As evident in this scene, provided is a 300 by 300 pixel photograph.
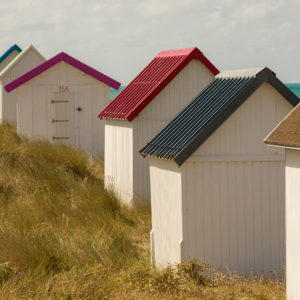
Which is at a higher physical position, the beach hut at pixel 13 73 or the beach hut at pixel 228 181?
the beach hut at pixel 13 73

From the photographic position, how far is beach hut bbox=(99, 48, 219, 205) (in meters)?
14.8

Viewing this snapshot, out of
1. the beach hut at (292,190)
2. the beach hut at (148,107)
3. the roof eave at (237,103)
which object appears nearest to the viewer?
the beach hut at (292,190)

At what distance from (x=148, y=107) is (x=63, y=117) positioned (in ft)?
29.5

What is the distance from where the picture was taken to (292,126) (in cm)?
802

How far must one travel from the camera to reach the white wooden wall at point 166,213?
988cm

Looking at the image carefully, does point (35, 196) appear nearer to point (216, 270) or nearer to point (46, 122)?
point (216, 270)

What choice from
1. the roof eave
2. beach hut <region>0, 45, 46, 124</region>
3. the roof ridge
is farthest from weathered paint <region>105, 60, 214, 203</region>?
beach hut <region>0, 45, 46, 124</region>

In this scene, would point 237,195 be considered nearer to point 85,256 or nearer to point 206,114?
point 206,114

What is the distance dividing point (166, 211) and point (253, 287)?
163cm

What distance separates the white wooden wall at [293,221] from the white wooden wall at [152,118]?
6.81 meters

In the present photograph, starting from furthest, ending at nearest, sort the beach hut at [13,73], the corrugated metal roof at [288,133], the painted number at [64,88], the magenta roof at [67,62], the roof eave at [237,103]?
the beach hut at [13,73]
the painted number at [64,88]
the magenta roof at [67,62]
the roof eave at [237,103]
the corrugated metal roof at [288,133]

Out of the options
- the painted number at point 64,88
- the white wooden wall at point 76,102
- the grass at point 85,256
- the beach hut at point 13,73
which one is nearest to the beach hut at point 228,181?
the grass at point 85,256

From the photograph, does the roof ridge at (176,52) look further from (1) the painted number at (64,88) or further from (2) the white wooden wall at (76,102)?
(1) the painted number at (64,88)

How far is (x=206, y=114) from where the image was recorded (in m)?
10.2
